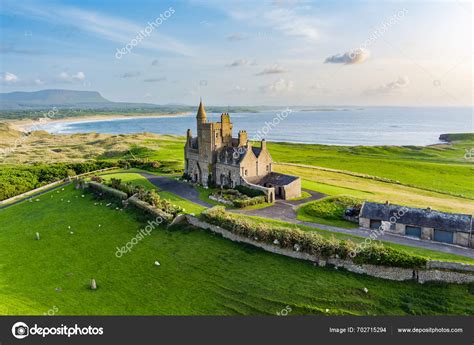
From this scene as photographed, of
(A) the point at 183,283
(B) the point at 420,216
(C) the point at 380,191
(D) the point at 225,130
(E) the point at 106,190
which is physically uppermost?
(D) the point at 225,130

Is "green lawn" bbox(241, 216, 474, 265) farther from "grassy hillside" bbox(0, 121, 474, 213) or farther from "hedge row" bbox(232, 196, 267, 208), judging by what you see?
"grassy hillside" bbox(0, 121, 474, 213)

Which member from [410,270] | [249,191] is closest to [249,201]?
[249,191]

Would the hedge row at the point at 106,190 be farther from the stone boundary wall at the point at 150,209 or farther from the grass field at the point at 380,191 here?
the grass field at the point at 380,191

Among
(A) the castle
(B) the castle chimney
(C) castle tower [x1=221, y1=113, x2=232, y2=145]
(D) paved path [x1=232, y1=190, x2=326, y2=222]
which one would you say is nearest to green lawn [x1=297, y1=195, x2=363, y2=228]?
(D) paved path [x1=232, y1=190, x2=326, y2=222]

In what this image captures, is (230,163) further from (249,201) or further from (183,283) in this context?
(183,283)

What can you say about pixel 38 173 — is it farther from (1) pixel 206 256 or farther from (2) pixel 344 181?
(2) pixel 344 181

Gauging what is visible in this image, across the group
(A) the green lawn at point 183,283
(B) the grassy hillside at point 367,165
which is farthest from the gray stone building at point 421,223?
(B) the grassy hillside at point 367,165

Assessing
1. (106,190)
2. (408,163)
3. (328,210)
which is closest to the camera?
(328,210)
